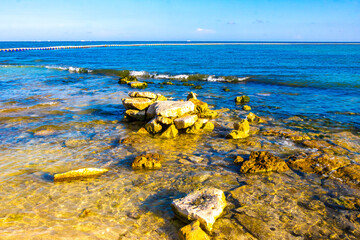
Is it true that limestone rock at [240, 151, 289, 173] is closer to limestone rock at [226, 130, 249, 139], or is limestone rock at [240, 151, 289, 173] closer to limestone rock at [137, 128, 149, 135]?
limestone rock at [226, 130, 249, 139]

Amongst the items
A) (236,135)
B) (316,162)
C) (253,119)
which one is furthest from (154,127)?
(316,162)

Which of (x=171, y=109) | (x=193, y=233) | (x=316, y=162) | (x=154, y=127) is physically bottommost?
(x=316, y=162)

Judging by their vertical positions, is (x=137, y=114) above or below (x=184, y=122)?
below

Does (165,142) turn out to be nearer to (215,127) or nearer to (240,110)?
(215,127)

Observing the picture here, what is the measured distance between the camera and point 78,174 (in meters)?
7.06

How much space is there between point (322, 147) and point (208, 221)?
638 cm

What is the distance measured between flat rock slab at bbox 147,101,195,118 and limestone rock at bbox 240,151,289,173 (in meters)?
4.34

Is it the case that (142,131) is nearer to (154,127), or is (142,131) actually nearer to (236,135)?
(154,127)

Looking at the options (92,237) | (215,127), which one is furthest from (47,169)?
(215,127)

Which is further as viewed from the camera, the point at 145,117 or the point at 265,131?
the point at 145,117

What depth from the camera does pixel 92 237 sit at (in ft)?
15.8

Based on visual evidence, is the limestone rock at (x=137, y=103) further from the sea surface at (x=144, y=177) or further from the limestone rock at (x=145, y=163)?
the limestone rock at (x=145, y=163)

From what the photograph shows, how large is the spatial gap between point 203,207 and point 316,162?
15.8 feet

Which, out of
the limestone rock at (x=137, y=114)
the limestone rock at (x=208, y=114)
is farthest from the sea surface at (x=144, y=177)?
the limestone rock at (x=137, y=114)
